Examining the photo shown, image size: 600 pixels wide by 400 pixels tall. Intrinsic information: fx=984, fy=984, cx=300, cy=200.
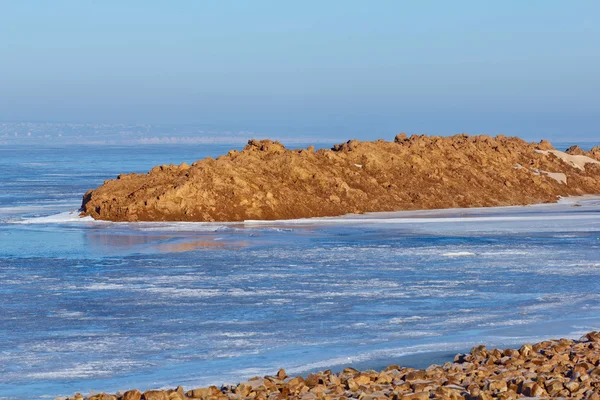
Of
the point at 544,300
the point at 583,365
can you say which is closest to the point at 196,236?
the point at 544,300

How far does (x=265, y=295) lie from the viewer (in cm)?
1226

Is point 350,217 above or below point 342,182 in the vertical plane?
below

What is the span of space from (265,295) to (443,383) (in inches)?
192

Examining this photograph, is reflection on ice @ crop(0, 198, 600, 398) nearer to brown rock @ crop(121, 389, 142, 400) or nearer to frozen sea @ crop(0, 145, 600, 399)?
frozen sea @ crop(0, 145, 600, 399)

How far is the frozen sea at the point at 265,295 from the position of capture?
8.84 m

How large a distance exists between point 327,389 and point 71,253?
9826 millimetres

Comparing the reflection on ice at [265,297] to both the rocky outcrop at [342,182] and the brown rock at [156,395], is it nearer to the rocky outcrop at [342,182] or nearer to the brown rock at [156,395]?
the brown rock at [156,395]

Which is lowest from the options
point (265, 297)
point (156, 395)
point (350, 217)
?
point (156, 395)

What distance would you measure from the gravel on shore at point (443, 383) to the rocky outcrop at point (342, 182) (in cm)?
1410

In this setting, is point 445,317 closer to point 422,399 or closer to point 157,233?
point 422,399

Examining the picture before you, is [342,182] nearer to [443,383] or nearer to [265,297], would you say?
[265,297]

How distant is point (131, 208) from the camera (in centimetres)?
2194

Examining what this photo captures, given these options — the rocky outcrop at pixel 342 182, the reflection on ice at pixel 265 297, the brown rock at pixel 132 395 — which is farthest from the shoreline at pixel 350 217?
the brown rock at pixel 132 395

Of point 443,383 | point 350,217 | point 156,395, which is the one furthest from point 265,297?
point 350,217
